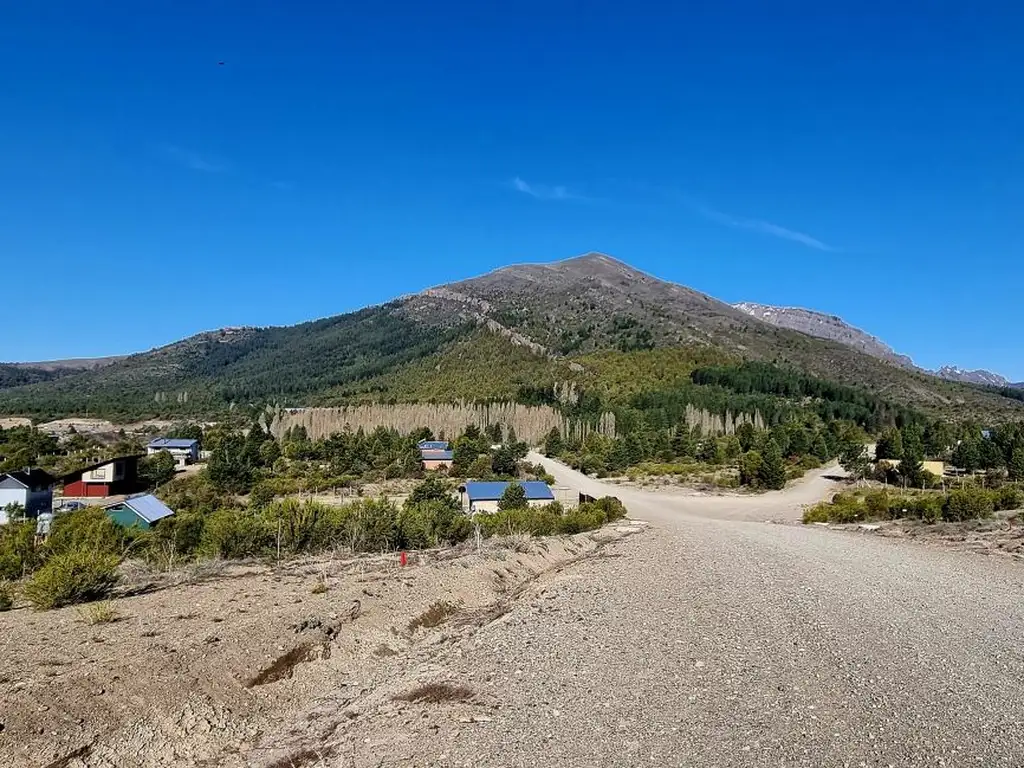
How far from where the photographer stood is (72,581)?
1184 centimetres

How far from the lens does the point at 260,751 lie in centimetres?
720

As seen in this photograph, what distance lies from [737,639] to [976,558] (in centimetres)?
1388

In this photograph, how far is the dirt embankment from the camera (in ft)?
22.5

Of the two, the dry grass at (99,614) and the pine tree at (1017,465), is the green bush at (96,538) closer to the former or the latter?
the dry grass at (99,614)

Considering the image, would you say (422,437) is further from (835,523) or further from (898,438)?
(835,523)

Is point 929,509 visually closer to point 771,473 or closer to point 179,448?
point 771,473

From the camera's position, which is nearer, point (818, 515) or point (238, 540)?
point (238, 540)

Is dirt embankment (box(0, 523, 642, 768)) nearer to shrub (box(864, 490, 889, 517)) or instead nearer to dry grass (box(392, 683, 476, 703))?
dry grass (box(392, 683, 476, 703))

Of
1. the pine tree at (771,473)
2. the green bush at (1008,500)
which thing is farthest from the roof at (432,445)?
the green bush at (1008,500)

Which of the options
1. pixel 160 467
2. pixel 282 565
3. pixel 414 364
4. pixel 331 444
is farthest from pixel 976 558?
pixel 414 364

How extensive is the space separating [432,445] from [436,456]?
8.78 m

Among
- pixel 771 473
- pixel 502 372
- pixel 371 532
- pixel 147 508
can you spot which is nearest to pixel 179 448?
pixel 147 508

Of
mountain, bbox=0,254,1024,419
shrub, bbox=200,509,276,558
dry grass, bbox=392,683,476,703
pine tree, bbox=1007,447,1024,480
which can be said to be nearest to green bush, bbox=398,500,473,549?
shrub, bbox=200,509,276,558

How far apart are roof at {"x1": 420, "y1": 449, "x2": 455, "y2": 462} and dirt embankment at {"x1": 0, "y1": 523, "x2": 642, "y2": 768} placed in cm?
6772
